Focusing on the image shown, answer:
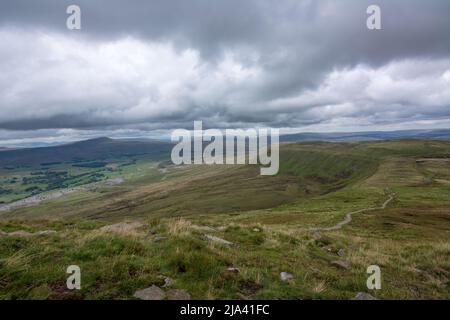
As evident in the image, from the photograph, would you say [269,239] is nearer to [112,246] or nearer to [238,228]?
[238,228]

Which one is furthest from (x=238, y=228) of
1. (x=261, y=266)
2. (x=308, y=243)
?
(x=261, y=266)

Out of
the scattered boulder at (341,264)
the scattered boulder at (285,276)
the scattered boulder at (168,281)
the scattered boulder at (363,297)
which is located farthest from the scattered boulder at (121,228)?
the scattered boulder at (363,297)

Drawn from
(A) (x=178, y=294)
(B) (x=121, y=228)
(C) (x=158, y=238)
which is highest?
(A) (x=178, y=294)

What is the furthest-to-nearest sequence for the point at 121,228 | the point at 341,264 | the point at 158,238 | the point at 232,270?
the point at 121,228 → the point at 158,238 → the point at 341,264 → the point at 232,270

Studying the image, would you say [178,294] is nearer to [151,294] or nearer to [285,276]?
[151,294]

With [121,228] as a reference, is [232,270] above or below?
above

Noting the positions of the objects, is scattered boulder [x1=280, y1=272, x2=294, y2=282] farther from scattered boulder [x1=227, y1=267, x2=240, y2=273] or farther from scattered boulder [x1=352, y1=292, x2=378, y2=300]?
scattered boulder [x1=352, y1=292, x2=378, y2=300]

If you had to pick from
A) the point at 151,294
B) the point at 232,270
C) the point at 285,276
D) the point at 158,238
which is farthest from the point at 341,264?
the point at 151,294

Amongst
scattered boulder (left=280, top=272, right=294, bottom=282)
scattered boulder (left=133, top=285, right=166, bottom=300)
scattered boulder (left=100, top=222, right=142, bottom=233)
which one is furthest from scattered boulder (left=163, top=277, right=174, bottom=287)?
scattered boulder (left=100, top=222, right=142, bottom=233)
